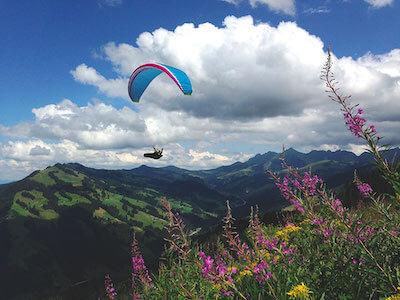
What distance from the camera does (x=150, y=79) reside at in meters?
20.8

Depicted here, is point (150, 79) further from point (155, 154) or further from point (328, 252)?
point (328, 252)

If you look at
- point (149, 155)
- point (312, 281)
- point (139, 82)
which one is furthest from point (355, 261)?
point (139, 82)

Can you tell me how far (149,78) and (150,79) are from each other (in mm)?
423

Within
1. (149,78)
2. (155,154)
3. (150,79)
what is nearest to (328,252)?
(155,154)

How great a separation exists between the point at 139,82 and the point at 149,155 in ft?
28.3

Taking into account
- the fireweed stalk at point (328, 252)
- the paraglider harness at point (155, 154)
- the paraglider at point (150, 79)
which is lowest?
the fireweed stalk at point (328, 252)

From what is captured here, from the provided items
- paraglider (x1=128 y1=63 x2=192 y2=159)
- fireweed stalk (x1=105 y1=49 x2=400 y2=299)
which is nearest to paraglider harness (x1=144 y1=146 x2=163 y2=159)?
paraglider (x1=128 y1=63 x2=192 y2=159)

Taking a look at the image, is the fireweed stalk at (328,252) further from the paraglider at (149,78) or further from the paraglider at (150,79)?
the paraglider at (149,78)

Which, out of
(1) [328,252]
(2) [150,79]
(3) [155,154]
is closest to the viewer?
(1) [328,252]

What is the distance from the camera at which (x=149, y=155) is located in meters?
14.1

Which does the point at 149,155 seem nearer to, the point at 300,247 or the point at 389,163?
the point at 300,247

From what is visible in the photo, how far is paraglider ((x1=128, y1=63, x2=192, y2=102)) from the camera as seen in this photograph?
50.8 feet

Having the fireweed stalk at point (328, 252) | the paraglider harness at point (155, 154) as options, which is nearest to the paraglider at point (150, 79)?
the paraglider harness at point (155, 154)

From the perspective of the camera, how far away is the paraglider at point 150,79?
15.2 metres
